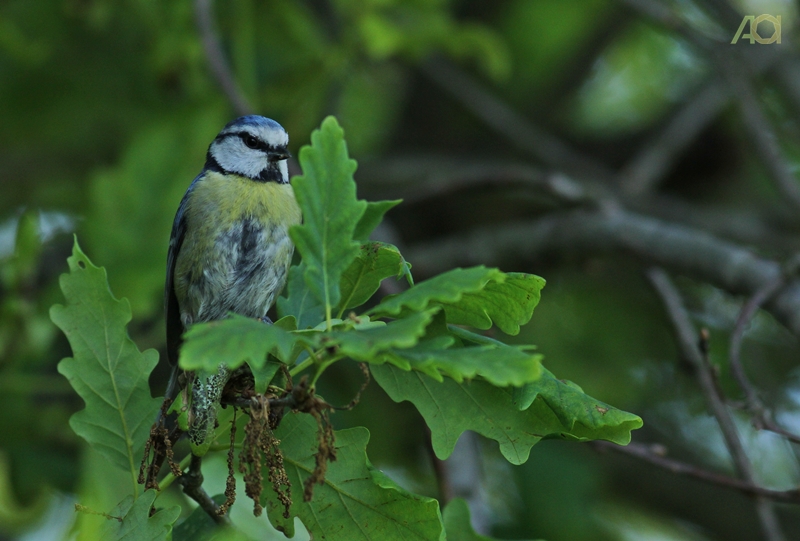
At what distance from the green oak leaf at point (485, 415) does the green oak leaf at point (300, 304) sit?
7.3 inches

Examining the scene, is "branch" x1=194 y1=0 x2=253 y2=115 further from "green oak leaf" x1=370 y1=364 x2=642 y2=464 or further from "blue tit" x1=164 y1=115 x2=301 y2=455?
"green oak leaf" x1=370 y1=364 x2=642 y2=464

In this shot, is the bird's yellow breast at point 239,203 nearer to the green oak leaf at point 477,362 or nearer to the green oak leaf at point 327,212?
the green oak leaf at point 327,212

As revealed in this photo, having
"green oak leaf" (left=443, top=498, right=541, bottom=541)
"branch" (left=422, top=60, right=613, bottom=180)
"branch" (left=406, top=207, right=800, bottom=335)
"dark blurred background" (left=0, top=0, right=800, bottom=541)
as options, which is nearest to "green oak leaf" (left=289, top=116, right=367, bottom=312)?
"green oak leaf" (left=443, top=498, right=541, bottom=541)

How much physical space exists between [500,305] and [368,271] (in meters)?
0.24

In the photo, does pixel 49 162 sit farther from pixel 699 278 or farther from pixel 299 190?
pixel 299 190

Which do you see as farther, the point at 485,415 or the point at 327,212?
the point at 485,415

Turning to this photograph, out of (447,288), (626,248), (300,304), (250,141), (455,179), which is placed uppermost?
(447,288)

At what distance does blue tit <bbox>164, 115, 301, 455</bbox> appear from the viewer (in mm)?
2225

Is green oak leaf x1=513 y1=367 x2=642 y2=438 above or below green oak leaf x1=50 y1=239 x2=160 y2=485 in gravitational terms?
above

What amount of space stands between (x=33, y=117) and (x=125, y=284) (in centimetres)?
146

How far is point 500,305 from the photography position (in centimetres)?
144

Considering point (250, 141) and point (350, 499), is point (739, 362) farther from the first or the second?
point (250, 141)

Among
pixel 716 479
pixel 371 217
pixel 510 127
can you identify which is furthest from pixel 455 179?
pixel 371 217

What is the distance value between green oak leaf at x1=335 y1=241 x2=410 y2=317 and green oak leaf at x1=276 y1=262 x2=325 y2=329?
0.48 ft
